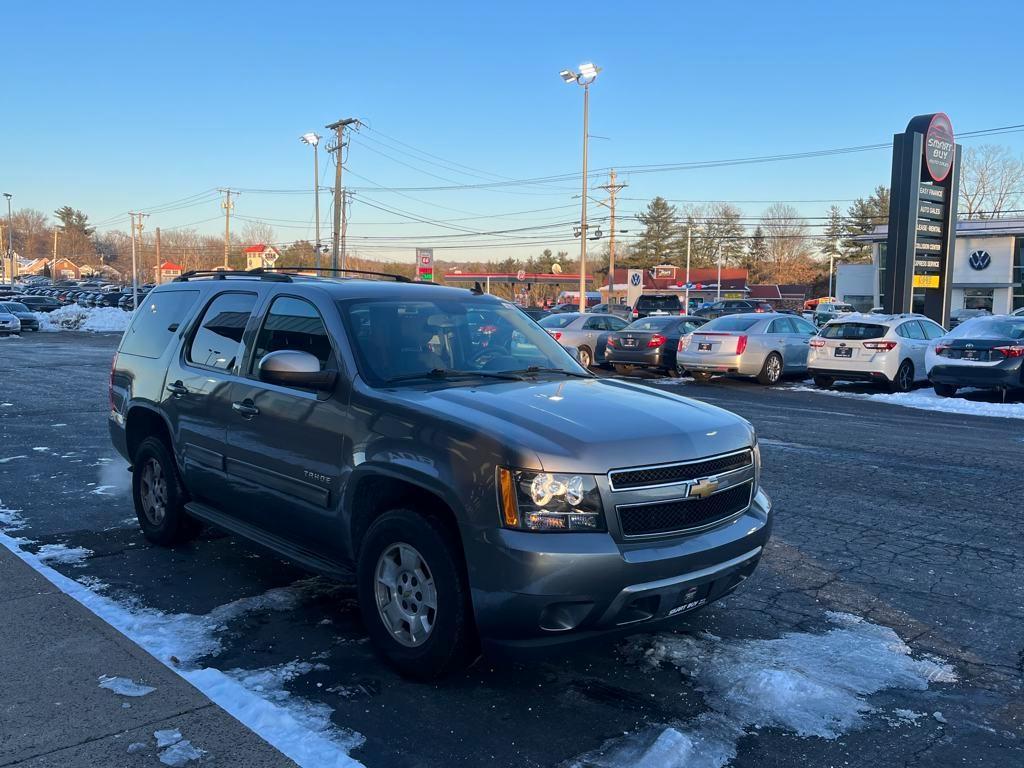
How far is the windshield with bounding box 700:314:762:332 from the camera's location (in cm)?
1867

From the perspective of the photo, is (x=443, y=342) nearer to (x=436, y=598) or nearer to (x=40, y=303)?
(x=436, y=598)

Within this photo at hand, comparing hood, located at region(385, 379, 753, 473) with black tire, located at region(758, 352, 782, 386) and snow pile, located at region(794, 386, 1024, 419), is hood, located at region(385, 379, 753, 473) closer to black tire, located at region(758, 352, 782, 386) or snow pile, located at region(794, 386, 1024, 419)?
snow pile, located at region(794, 386, 1024, 419)

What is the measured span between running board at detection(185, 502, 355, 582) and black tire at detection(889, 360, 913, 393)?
14.9m

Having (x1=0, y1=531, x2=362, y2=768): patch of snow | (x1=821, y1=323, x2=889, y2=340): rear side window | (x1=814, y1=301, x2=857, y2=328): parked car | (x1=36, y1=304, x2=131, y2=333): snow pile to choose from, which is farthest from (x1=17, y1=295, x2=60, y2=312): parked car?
(x1=0, y1=531, x2=362, y2=768): patch of snow

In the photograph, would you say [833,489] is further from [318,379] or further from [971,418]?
[971,418]

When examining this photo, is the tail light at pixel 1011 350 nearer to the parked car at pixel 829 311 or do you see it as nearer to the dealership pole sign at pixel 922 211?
the dealership pole sign at pixel 922 211

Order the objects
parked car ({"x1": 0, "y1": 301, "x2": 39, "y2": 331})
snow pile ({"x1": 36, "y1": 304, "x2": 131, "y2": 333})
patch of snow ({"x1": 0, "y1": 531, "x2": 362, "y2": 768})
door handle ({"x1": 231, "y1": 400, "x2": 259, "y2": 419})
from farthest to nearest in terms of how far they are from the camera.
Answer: snow pile ({"x1": 36, "y1": 304, "x2": 131, "y2": 333}) < parked car ({"x1": 0, "y1": 301, "x2": 39, "y2": 331}) < door handle ({"x1": 231, "y1": 400, "x2": 259, "y2": 419}) < patch of snow ({"x1": 0, "y1": 531, "x2": 362, "y2": 768})

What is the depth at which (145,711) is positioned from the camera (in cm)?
355

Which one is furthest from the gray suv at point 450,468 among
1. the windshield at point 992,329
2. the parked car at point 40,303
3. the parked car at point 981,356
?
the parked car at point 40,303

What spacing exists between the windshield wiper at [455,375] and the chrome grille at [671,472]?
122cm

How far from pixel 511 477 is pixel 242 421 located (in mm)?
2146

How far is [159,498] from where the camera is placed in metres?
5.94

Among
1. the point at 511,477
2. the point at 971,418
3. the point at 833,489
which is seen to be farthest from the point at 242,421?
the point at 971,418

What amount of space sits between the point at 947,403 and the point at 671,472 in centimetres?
1351
